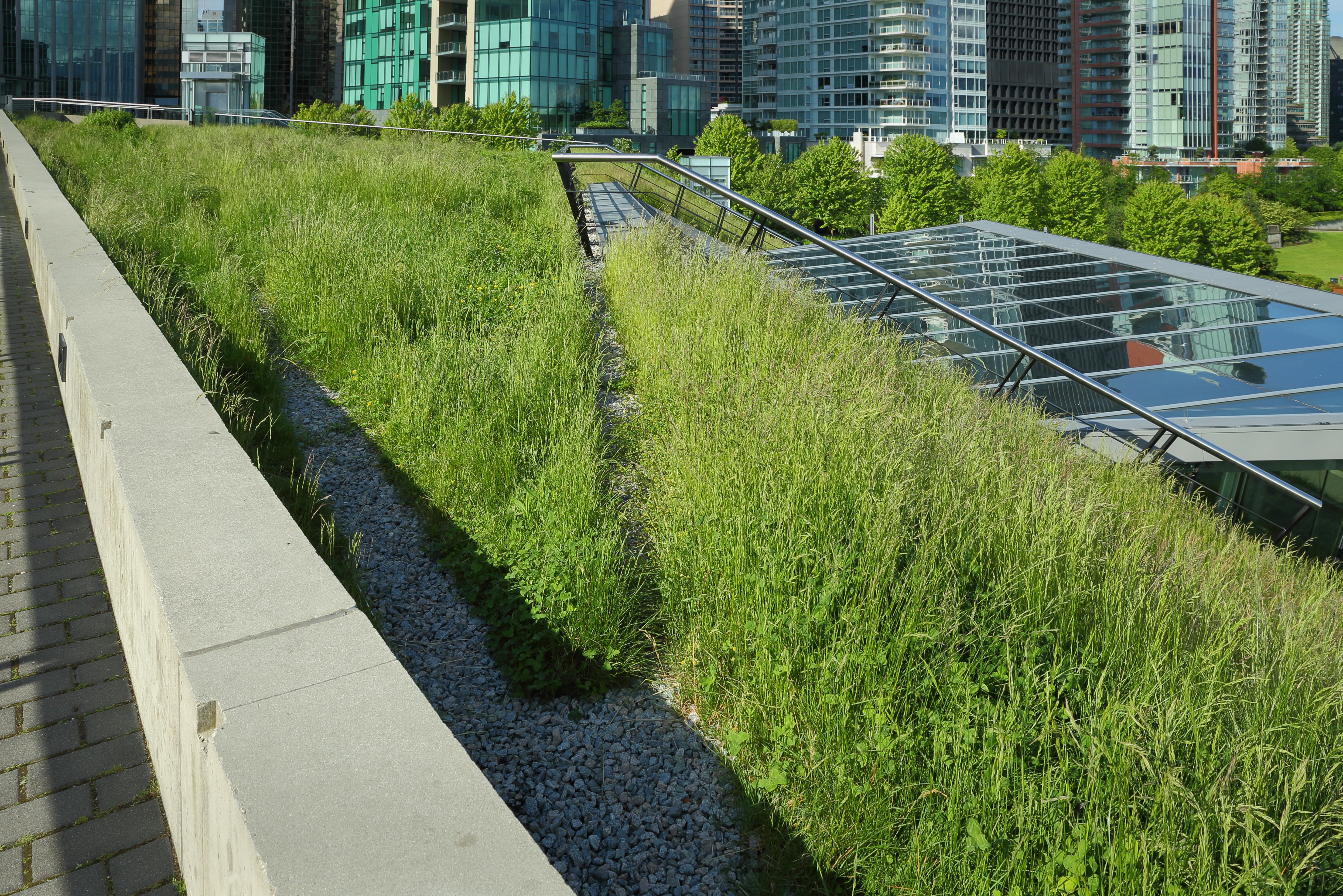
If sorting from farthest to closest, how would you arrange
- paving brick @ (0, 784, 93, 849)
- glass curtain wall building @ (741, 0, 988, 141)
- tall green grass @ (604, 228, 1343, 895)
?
glass curtain wall building @ (741, 0, 988, 141) → paving brick @ (0, 784, 93, 849) → tall green grass @ (604, 228, 1343, 895)

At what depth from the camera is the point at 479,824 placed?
2.11 meters

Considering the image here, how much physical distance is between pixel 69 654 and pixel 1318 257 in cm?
13809

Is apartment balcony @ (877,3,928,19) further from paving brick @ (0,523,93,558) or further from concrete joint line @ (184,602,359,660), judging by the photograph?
concrete joint line @ (184,602,359,660)

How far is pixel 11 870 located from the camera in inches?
109

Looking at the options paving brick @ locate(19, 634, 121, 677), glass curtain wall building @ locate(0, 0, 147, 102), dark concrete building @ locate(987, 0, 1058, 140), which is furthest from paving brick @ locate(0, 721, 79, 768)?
dark concrete building @ locate(987, 0, 1058, 140)

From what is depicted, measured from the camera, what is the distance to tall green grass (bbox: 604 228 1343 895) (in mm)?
2506

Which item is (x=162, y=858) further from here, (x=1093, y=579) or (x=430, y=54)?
(x=430, y=54)

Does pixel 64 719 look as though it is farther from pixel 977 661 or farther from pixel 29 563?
pixel 977 661

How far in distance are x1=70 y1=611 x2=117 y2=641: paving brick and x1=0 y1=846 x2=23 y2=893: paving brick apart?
4.47 ft

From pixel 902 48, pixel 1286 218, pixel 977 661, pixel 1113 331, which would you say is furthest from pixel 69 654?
pixel 902 48

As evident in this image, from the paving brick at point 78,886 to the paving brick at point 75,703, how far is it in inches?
34.8

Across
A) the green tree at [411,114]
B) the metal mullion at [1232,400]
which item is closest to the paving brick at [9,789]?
the metal mullion at [1232,400]

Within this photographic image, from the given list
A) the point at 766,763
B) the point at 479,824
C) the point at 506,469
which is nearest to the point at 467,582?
the point at 506,469

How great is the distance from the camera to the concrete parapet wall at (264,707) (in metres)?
→ 2.03
